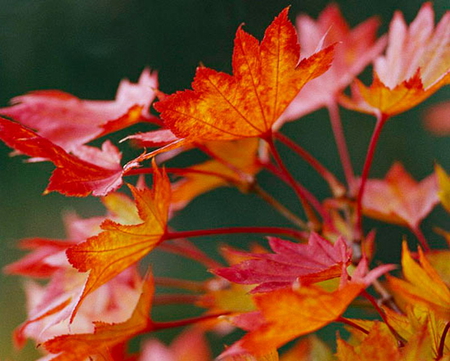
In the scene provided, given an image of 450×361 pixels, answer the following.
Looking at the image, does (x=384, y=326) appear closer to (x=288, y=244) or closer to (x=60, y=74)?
(x=288, y=244)

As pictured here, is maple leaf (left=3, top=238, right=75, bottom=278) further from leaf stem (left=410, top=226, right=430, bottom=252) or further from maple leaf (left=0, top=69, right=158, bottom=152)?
leaf stem (left=410, top=226, right=430, bottom=252)

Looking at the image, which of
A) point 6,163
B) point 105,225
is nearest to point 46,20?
point 6,163

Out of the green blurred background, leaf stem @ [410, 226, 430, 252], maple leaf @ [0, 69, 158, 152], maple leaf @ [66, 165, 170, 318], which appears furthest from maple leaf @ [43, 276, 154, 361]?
the green blurred background

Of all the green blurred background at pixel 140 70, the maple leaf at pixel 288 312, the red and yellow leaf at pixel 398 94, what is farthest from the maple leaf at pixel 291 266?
the green blurred background at pixel 140 70

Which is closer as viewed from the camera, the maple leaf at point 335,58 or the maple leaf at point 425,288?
the maple leaf at point 425,288

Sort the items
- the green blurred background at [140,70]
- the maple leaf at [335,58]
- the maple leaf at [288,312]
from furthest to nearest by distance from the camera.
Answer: the green blurred background at [140,70] → the maple leaf at [335,58] → the maple leaf at [288,312]

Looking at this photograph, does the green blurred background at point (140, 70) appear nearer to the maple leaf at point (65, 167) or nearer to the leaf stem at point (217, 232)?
the leaf stem at point (217, 232)
